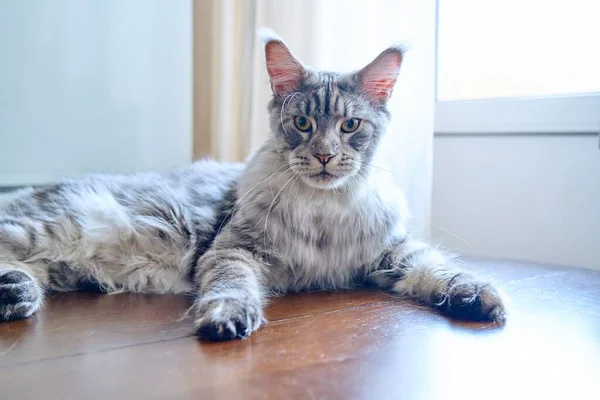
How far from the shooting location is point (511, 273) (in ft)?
5.69

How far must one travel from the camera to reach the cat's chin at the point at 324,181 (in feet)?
4.73

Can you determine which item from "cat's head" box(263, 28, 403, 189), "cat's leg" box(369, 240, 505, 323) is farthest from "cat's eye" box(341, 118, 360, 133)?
"cat's leg" box(369, 240, 505, 323)

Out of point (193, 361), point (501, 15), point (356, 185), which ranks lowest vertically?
point (193, 361)

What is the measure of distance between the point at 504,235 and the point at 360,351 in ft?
4.58

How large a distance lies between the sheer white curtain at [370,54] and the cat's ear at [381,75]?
0.20 metres

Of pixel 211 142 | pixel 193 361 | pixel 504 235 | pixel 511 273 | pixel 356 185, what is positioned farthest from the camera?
pixel 211 142

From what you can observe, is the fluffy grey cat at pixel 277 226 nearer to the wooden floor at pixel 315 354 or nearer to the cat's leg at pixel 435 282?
the cat's leg at pixel 435 282

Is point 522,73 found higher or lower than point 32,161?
higher

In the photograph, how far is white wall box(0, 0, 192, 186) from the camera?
2.03m

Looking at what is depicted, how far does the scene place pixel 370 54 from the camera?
6.73 feet

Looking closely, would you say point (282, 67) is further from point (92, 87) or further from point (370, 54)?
point (92, 87)

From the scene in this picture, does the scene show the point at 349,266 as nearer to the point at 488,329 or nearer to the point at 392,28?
the point at 488,329

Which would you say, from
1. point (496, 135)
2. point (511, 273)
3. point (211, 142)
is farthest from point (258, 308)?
point (211, 142)

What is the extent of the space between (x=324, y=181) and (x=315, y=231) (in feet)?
0.54
